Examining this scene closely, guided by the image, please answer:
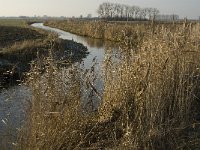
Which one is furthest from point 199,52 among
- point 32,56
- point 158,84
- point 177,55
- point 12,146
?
point 32,56

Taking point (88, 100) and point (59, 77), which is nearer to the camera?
point (59, 77)

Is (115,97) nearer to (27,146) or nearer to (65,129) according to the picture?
(65,129)

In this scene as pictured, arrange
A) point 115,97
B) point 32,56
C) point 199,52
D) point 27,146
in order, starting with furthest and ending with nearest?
point 32,56 < point 199,52 < point 115,97 < point 27,146

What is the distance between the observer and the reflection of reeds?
17.1ft

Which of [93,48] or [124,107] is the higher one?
[124,107]

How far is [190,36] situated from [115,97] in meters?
3.00

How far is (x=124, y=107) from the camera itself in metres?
5.89

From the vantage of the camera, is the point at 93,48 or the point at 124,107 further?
the point at 93,48

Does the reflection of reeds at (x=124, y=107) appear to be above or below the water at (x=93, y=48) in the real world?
above

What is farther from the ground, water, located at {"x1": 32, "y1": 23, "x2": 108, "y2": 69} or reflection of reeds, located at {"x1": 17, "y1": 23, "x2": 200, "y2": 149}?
reflection of reeds, located at {"x1": 17, "y1": 23, "x2": 200, "y2": 149}

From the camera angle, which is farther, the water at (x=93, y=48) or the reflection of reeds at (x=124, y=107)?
the water at (x=93, y=48)

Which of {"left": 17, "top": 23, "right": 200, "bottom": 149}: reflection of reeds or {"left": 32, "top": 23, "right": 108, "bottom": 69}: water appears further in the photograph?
{"left": 32, "top": 23, "right": 108, "bottom": 69}: water

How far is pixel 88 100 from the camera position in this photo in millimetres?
6289

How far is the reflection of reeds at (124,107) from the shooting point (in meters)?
5.23
